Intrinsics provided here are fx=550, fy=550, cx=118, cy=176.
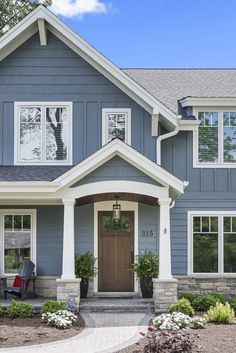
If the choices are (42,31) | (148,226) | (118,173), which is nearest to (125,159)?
(118,173)

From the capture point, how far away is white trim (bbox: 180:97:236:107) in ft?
47.7

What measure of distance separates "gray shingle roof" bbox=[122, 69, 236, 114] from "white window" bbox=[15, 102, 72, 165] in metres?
2.92

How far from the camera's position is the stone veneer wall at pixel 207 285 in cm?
1453

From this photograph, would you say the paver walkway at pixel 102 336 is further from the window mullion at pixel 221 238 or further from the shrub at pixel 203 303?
the window mullion at pixel 221 238

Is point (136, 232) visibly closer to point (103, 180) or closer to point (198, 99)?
point (103, 180)

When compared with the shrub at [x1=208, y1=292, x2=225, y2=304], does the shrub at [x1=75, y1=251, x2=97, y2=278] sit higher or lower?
higher

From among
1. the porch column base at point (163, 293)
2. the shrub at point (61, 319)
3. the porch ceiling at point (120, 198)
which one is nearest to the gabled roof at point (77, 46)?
the porch ceiling at point (120, 198)

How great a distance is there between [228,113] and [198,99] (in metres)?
0.95

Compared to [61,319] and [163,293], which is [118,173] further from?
[61,319]

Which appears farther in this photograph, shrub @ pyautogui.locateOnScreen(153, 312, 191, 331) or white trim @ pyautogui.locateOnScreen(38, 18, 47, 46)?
white trim @ pyautogui.locateOnScreen(38, 18, 47, 46)

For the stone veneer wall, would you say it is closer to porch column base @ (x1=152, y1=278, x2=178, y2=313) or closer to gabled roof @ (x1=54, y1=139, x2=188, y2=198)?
porch column base @ (x1=152, y1=278, x2=178, y2=313)

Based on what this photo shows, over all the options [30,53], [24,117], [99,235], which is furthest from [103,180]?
[30,53]

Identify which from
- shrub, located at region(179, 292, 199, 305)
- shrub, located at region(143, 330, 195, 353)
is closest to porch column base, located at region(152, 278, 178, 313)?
shrub, located at region(179, 292, 199, 305)

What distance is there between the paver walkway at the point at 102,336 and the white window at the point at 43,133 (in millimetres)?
4414
